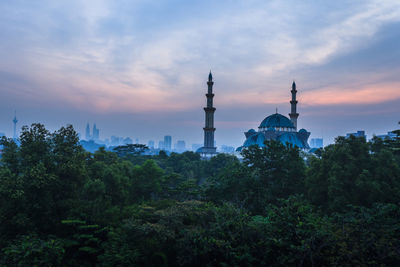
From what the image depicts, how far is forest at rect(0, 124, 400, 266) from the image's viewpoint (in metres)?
11.8

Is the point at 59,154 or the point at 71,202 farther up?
the point at 59,154

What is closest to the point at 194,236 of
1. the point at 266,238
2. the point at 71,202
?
the point at 266,238

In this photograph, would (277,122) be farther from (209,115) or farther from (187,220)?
(187,220)

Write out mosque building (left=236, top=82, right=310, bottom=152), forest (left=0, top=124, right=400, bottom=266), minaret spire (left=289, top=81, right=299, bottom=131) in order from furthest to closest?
1. minaret spire (left=289, top=81, right=299, bottom=131)
2. mosque building (left=236, top=82, right=310, bottom=152)
3. forest (left=0, top=124, right=400, bottom=266)

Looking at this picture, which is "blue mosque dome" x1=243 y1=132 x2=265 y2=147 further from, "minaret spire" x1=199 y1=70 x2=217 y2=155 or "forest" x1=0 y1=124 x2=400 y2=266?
"forest" x1=0 y1=124 x2=400 y2=266

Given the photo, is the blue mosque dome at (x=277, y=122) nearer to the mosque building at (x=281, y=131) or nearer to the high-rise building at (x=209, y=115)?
the mosque building at (x=281, y=131)

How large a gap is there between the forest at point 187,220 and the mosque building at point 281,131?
1386 inches

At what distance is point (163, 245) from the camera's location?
13.6 meters

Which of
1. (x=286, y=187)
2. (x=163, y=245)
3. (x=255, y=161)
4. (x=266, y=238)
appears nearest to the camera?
(x=266, y=238)

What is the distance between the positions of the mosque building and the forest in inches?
1386

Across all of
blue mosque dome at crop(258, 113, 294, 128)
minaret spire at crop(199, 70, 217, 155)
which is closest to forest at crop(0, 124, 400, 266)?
minaret spire at crop(199, 70, 217, 155)

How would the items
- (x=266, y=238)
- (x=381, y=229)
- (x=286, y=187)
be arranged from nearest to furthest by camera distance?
(x=381, y=229), (x=266, y=238), (x=286, y=187)

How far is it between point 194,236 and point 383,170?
1240 centimetres

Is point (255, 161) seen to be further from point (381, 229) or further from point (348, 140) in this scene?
point (381, 229)
